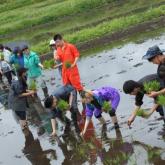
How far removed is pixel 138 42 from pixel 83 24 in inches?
311

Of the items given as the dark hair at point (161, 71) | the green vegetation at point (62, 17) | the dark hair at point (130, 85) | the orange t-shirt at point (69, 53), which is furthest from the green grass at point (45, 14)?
the dark hair at point (161, 71)

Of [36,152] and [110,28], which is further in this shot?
[110,28]

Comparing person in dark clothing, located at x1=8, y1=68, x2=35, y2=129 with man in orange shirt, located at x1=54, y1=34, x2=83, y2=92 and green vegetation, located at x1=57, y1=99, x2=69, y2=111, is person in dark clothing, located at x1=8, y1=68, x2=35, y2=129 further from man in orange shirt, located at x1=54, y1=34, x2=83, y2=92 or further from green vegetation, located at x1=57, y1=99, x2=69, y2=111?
green vegetation, located at x1=57, y1=99, x2=69, y2=111

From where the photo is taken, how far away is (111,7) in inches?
1111

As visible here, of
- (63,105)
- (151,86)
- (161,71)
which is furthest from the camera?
(63,105)

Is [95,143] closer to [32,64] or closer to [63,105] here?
[63,105]

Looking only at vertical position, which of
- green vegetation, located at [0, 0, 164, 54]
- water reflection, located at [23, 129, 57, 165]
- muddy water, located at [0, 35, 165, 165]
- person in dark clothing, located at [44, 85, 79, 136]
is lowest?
water reflection, located at [23, 129, 57, 165]

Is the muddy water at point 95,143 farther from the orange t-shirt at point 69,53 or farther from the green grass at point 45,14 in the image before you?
the green grass at point 45,14

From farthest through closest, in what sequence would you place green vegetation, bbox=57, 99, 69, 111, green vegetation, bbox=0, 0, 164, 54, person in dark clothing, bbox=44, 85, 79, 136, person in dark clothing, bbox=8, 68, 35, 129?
green vegetation, bbox=0, 0, 164, 54 < person in dark clothing, bbox=8, 68, 35, 129 < person in dark clothing, bbox=44, 85, 79, 136 < green vegetation, bbox=57, 99, 69, 111

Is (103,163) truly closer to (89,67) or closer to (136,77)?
(136,77)

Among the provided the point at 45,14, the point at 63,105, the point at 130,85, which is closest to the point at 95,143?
the point at 63,105

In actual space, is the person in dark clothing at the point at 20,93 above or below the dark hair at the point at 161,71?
below

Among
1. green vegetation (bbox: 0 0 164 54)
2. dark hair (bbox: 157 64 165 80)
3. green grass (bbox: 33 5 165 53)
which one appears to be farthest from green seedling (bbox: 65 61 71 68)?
green vegetation (bbox: 0 0 164 54)

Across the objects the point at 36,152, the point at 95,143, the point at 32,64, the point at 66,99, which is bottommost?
the point at 36,152
